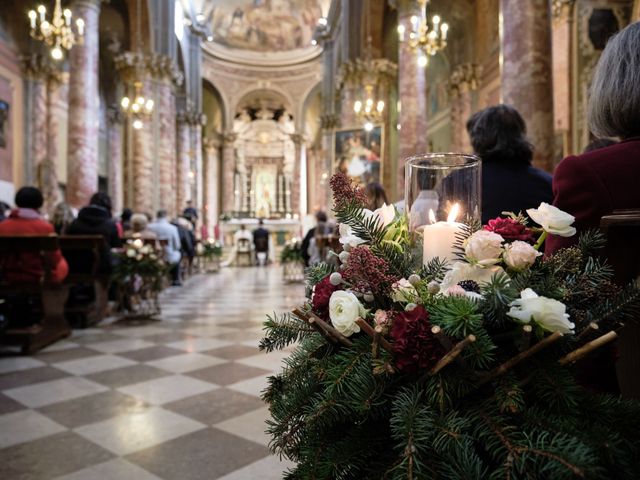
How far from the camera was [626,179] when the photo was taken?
1.24m

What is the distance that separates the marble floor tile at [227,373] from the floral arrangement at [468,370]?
9.13ft

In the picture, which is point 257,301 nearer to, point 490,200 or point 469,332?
point 490,200

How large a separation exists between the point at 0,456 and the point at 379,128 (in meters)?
9.24

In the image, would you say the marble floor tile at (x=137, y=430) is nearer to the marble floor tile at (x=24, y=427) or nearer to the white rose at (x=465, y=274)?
the marble floor tile at (x=24, y=427)

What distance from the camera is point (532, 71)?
5.33 meters

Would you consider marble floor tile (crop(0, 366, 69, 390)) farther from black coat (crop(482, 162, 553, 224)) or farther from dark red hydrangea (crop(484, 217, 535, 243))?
dark red hydrangea (crop(484, 217, 535, 243))

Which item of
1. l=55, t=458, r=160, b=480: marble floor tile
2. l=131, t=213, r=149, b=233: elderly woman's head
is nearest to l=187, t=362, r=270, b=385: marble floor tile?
l=55, t=458, r=160, b=480: marble floor tile

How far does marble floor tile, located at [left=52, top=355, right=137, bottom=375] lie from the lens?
407 centimetres

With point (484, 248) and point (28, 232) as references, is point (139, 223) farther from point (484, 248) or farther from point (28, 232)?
point (484, 248)

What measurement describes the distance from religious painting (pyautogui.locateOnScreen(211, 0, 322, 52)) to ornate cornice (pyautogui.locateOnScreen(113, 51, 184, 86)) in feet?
A: 43.6

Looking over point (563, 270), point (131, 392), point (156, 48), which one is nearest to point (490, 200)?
point (563, 270)

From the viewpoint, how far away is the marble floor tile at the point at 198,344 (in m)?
4.88

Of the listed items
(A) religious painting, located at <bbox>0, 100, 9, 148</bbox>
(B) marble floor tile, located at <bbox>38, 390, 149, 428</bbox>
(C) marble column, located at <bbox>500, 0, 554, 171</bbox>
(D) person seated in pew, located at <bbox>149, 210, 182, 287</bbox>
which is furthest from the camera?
(A) religious painting, located at <bbox>0, 100, 9, 148</bbox>

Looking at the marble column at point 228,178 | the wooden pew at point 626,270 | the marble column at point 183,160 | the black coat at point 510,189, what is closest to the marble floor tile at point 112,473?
the wooden pew at point 626,270
